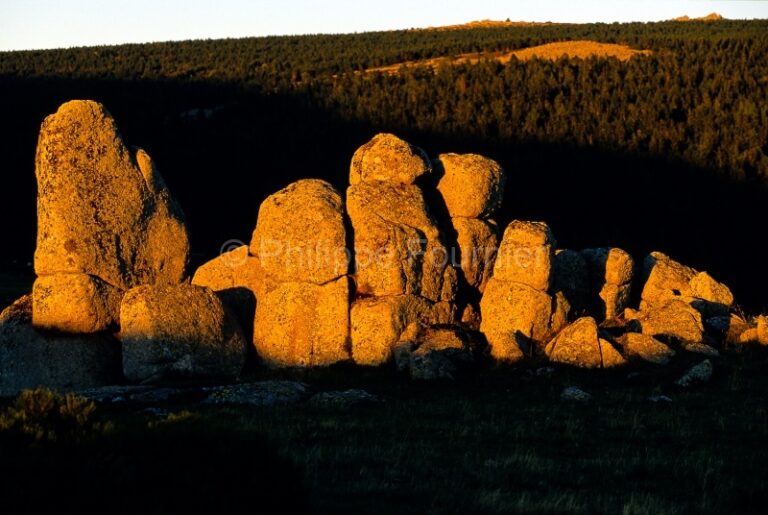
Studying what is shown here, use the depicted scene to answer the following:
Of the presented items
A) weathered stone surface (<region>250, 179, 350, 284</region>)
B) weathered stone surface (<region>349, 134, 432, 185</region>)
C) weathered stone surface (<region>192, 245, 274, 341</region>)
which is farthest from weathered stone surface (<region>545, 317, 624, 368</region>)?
weathered stone surface (<region>192, 245, 274, 341</region>)

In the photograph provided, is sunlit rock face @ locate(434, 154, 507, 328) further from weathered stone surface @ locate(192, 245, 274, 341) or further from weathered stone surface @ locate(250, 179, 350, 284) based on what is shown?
weathered stone surface @ locate(192, 245, 274, 341)

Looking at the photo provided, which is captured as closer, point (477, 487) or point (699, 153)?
point (477, 487)

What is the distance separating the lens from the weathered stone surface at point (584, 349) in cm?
2545

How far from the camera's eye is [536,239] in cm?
2797

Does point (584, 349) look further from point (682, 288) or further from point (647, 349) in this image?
point (682, 288)

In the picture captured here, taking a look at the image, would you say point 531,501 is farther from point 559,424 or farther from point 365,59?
point 365,59

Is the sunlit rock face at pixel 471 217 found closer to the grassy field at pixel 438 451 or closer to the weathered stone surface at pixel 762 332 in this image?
the grassy field at pixel 438 451

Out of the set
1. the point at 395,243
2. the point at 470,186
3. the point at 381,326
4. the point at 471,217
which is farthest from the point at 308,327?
the point at 470,186

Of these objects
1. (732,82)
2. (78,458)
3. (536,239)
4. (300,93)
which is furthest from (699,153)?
(78,458)

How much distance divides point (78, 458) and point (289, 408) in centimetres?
1025

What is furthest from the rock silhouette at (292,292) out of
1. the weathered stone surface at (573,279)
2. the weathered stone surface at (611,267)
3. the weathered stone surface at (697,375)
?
the weathered stone surface at (697,375)

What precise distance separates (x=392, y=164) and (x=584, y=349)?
8390mm

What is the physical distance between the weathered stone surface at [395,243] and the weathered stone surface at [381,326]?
1.45 ft

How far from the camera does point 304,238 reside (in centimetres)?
2825
